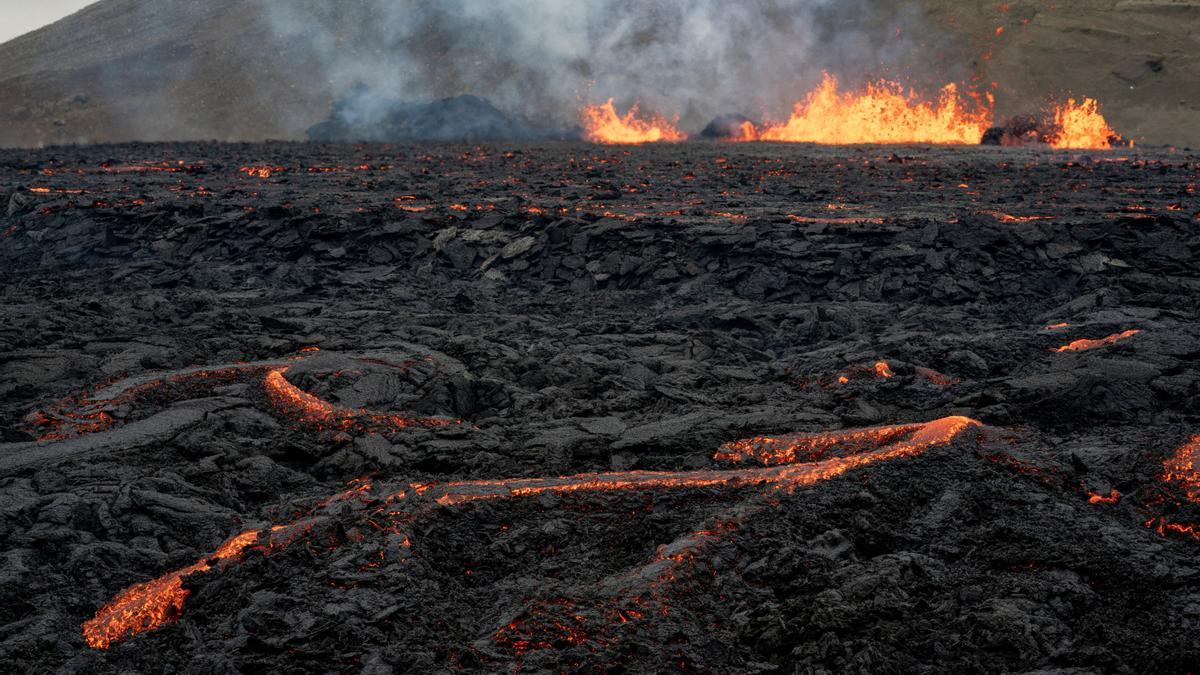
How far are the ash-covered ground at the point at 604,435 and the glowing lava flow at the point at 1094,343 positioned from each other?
0.23ft

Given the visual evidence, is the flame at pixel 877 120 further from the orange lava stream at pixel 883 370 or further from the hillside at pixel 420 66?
the orange lava stream at pixel 883 370

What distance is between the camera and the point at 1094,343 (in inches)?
258

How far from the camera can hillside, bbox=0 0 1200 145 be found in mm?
33750

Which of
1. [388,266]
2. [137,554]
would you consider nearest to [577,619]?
[137,554]

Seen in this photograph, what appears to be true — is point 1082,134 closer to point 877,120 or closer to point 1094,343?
point 877,120

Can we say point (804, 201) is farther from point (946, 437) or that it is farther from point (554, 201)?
point (946, 437)

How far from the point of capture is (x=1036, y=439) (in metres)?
4.94

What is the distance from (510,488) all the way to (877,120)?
26493 millimetres

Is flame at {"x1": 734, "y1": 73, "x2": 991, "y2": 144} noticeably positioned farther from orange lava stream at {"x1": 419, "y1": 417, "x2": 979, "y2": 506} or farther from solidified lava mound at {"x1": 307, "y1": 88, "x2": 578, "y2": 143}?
orange lava stream at {"x1": 419, "y1": 417, "x2": 979, "y2": 506}

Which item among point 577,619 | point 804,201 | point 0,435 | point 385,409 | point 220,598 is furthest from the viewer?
point 804,201

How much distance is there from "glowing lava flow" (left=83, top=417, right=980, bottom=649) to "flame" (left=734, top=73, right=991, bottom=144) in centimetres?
2136

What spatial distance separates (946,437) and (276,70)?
42.8 meters

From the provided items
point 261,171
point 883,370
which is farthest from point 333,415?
point 261,171

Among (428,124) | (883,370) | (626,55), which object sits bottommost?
(883,370)
